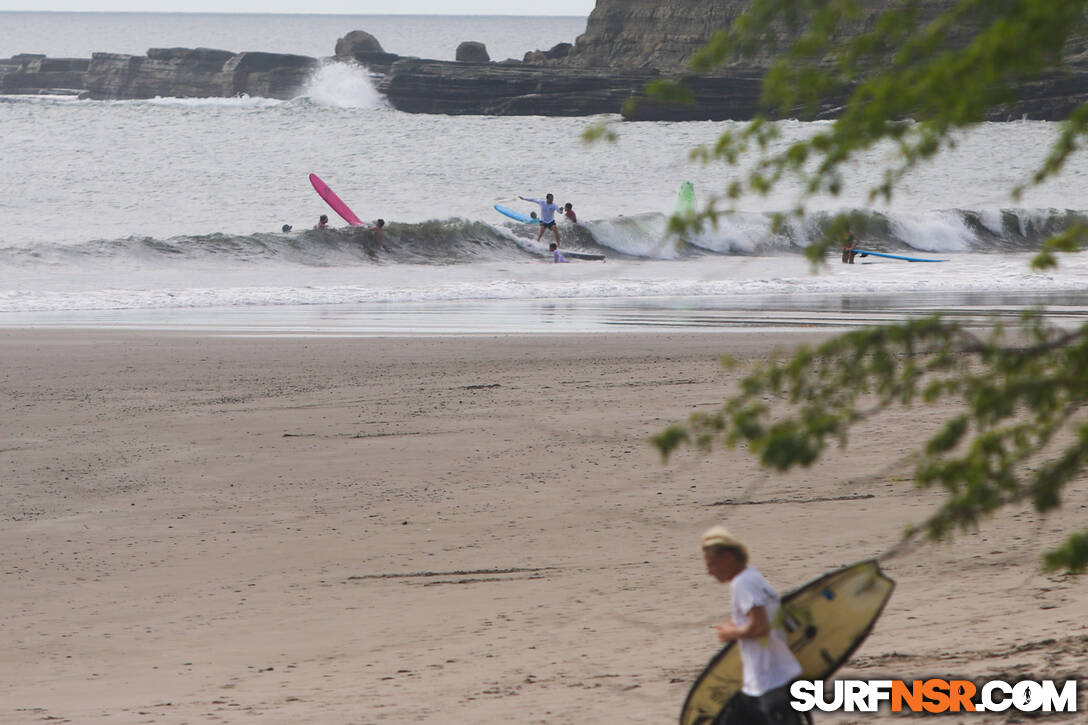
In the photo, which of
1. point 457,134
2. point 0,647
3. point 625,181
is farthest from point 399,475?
point 457,134

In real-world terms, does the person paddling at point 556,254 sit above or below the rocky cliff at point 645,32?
below

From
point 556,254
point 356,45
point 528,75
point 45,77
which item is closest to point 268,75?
point 356,45

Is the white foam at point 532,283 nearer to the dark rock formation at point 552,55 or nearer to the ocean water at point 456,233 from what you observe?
the ocean water at point 456,233

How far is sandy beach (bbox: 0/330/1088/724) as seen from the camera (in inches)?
203

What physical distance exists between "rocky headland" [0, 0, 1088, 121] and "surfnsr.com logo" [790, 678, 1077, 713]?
59255 mm

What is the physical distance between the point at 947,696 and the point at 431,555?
123 inches

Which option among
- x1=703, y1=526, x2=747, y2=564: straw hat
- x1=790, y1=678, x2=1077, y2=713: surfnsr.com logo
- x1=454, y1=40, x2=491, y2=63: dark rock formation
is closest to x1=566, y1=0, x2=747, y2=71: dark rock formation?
x1=454, y1=40, x2=491, y2=63: dark rock formation

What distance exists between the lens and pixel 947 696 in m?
4.64

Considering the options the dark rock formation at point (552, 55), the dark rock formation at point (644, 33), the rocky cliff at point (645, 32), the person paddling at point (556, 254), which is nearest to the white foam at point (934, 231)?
the person paddling at point (556, 254)

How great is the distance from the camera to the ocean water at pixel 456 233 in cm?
1930

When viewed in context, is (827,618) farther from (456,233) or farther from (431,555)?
(456,233)

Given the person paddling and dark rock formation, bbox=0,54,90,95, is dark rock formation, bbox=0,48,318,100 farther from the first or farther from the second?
the person paddling

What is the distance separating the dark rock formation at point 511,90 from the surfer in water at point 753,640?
71.8 meters

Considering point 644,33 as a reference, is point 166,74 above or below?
below
